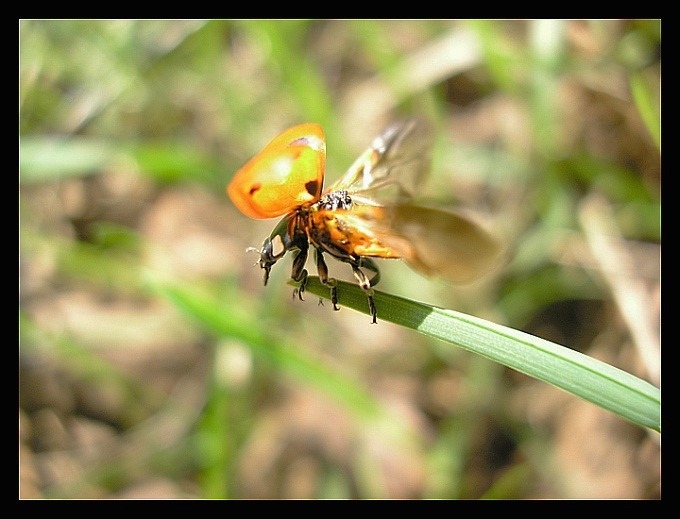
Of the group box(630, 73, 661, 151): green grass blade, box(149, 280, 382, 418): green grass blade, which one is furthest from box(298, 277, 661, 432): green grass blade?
box(630, 73, 661, 151): green grass blade

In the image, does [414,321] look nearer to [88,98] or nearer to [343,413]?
[343,413]

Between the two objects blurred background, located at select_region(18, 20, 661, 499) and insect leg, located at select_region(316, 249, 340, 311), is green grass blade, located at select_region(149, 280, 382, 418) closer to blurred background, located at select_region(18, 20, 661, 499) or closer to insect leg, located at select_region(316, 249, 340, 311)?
blurred background, located at select_region(18, 20, 661, 499)

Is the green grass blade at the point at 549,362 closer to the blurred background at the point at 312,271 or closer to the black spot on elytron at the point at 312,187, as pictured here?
the black spot on elytron at the point at 312,187

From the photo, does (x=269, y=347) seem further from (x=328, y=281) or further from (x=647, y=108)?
(x=647, y=108)

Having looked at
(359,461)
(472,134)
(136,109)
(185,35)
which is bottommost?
(359,461)

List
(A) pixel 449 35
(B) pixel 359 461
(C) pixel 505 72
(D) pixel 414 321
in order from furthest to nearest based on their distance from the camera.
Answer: (A) pixel 449 35, (C) pixel 505 72, (B) pixel 359 461, (D) pixel 414 321

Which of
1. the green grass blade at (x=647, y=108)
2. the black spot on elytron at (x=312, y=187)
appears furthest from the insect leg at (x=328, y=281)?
the green grass blade at (x=647, y=108)

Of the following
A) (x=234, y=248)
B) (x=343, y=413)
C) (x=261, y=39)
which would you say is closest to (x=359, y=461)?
(x=343, y=413)
